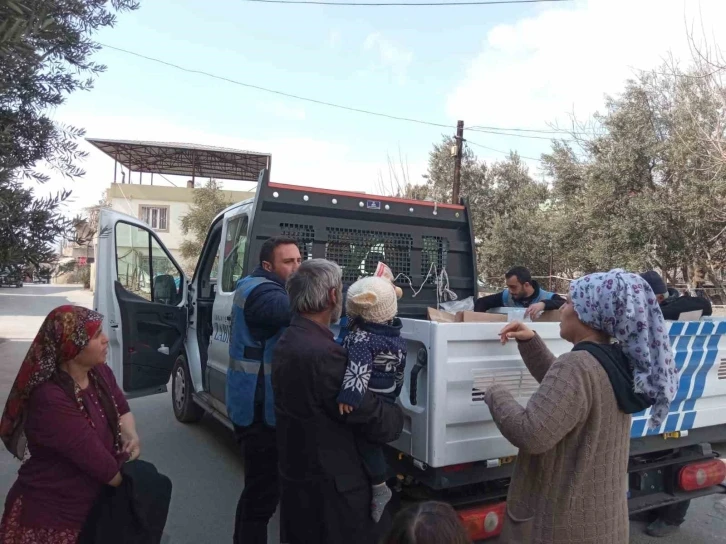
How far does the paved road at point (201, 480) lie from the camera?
159 inches

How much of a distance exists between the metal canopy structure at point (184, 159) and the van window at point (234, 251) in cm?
2631

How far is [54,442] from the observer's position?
1.97 m

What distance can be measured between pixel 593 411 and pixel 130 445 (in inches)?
68.9

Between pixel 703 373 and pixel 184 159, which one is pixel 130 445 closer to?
pixel 703 373

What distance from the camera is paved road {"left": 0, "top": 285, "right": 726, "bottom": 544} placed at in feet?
13.2

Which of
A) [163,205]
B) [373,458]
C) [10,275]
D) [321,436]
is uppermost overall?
[163,205]

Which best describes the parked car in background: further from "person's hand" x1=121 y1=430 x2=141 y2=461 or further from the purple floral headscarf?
the purple floral headscarf

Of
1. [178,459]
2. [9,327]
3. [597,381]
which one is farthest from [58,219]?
[9,327]

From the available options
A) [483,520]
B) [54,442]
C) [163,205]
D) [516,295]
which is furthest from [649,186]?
[163,205]

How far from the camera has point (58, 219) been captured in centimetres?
274

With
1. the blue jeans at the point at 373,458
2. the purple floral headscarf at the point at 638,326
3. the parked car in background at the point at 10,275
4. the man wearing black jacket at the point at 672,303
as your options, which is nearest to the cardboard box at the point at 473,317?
the man wearing black jacket at the point at 672,303

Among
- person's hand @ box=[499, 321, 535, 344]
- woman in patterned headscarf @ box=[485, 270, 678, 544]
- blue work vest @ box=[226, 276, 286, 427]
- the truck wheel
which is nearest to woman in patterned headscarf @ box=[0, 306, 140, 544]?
blue work vest @ box=[226, 276, 286, 427]

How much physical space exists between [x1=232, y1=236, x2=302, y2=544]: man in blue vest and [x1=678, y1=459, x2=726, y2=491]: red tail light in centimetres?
236

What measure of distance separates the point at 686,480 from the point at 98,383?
3238 mm
